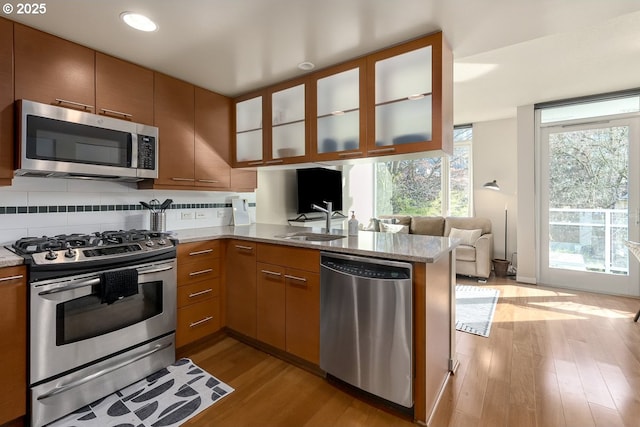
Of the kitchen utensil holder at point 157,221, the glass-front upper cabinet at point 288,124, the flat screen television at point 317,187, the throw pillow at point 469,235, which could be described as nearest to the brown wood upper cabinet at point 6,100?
the kitchen utensil holder at point 157,221

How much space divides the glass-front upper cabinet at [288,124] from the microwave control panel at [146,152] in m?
0.94

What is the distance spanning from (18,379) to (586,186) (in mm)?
5550

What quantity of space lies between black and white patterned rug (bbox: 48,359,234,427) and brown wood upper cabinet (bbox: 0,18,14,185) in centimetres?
142

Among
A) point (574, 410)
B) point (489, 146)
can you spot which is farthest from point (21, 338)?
point (489, 146)

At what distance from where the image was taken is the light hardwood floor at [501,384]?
5.37ft

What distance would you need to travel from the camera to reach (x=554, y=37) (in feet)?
7.85

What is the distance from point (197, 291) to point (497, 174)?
4840 millimetres

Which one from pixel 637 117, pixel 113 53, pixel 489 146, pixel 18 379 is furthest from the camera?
pixel 489 146

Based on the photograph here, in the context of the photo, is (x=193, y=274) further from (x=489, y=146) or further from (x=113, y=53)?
(x=489, y=146)

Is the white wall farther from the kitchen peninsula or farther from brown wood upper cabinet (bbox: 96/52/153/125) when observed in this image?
brown wood upper cabinet (bbox: 96/52/153/125)

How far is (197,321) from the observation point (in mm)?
2381

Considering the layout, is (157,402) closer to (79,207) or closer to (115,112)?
(79,207)

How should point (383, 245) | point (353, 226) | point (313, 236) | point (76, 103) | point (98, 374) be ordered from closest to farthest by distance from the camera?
1. point (98, 374)
2. point (383, 245)
3. point (76, 103)
4. point (353, 226)
5. point (313, 236)

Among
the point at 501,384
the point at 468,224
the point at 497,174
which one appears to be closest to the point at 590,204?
the point at 497,174
